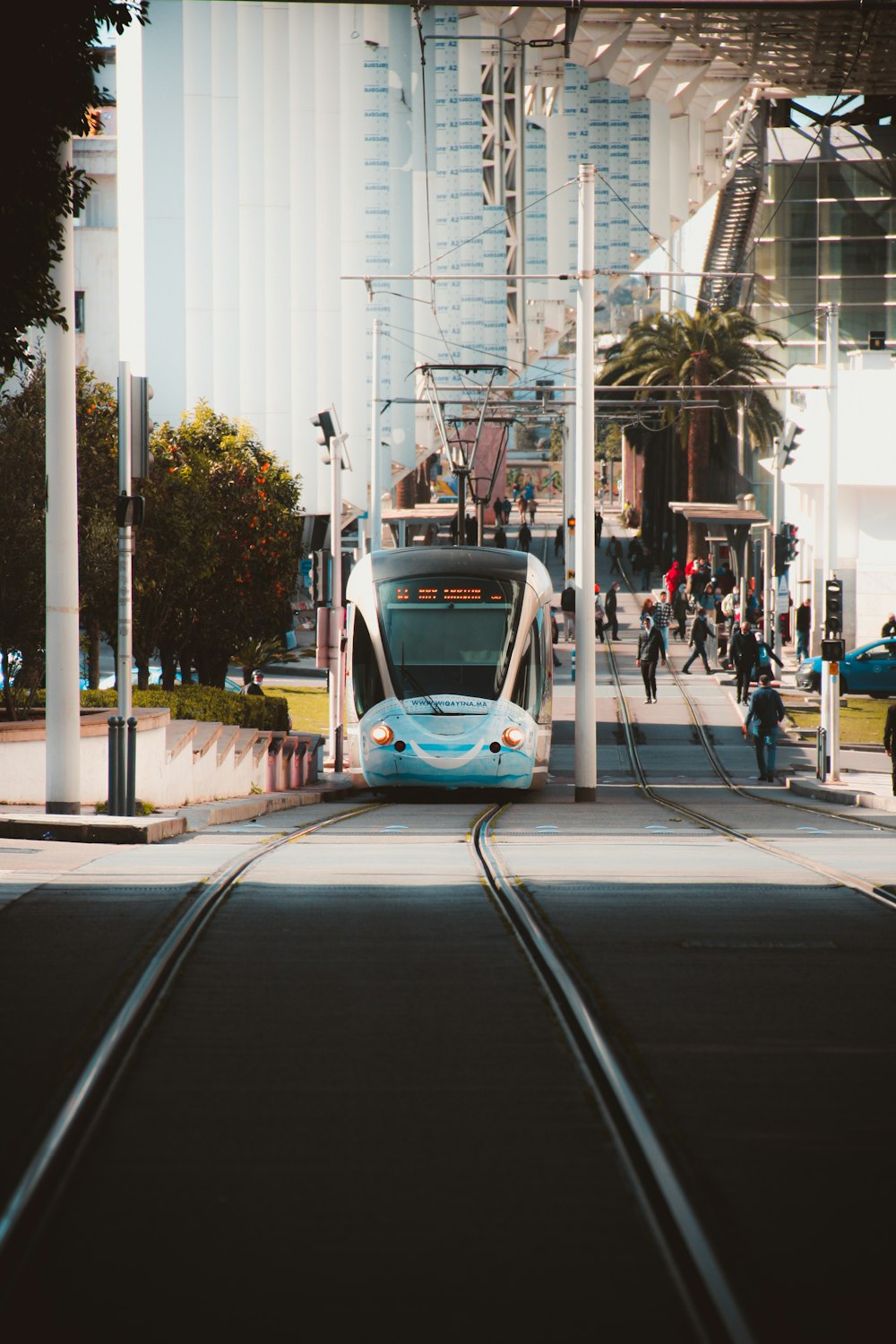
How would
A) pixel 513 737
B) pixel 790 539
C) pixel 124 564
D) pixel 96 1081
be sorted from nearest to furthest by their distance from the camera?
pixel 96 1081, pixel 124 564, pixel 513 737, pixel 790 539

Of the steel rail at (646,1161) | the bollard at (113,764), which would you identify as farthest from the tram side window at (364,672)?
the steel rail at (646,1161)

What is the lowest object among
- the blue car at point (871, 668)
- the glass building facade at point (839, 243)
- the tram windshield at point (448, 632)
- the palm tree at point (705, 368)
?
the blue car at point (871, 668)

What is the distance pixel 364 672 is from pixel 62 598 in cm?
731

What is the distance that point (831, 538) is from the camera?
30609 mm

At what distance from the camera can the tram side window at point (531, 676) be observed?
22.1 metres

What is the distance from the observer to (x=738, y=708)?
41469 mm

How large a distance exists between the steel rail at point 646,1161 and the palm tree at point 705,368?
5344 cm

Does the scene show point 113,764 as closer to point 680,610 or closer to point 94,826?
point 94,826

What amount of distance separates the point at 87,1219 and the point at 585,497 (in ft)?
64.8

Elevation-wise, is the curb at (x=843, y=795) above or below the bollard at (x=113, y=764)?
below

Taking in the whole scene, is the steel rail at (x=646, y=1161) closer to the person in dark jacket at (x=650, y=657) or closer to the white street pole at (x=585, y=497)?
the white street pole at (x=585, y=497)

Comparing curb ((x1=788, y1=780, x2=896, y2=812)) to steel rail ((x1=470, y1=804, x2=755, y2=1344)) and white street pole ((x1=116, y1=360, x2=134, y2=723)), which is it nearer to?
white street pole ((x1=116, y1=360, x2=134, y2=723))

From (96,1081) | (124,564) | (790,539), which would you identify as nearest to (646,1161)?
(96,1081)

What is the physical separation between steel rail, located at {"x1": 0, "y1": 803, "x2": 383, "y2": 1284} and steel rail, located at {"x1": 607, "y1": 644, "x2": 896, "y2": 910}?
3714 mm
